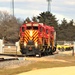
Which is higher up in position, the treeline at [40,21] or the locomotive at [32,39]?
the treeline at [40,21]

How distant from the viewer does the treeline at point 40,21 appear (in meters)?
108

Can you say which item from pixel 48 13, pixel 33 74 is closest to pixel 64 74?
pixel 33 74

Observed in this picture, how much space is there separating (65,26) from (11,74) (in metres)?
125

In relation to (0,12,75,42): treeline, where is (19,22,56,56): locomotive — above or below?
below

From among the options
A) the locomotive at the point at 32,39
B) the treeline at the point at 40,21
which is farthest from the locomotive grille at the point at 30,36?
the treeline at the point at 40,21

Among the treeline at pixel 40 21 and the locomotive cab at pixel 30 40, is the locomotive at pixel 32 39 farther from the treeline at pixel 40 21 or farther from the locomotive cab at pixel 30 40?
the treeline at pixel 40 21

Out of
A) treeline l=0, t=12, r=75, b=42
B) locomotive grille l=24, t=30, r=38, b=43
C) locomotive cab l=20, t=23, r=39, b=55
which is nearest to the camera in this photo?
locomotive cab l=20, t=23, r=39, b=55

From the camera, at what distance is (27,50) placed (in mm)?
39188

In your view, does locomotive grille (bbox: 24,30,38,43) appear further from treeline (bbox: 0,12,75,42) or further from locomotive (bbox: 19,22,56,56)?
treeline (bbox: 0,12,75,42)

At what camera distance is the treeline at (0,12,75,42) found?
10846 cm

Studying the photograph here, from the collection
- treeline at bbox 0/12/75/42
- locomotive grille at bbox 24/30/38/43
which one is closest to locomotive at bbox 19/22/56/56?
locomotive grille at bbox 24/30/38/43

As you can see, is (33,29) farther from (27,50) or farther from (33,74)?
(33,74)

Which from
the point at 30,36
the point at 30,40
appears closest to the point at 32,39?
the point at 30,40

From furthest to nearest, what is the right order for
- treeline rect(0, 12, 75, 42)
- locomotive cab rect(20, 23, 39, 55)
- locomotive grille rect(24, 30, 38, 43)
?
treeline rect(0, 12, 75, 42) < locomotive grille rect(24, 30, 38, 43) < locomotive cab rect(20, 23, 39, 55)
